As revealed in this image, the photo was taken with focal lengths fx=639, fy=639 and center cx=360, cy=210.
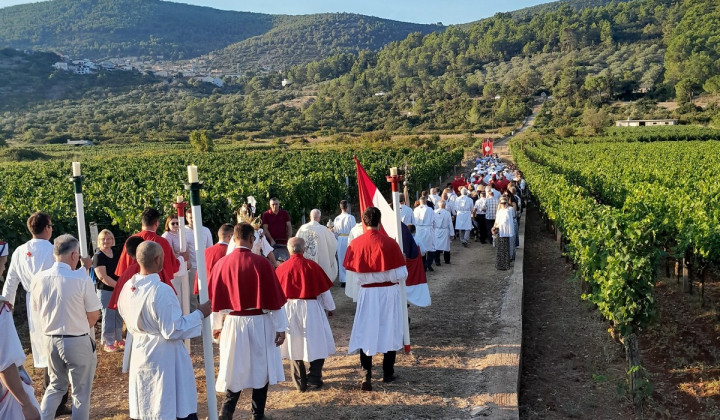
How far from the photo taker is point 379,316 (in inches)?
276

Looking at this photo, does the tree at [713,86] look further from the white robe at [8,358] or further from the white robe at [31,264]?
the white robe at [8,358]

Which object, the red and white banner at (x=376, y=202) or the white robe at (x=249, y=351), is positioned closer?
the white robe at (x=249, y=351)

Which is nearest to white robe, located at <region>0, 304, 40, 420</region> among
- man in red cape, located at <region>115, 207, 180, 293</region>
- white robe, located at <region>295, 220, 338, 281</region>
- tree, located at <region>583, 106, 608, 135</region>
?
man in red cape, located at <region>115, 207, 180, 293</region>

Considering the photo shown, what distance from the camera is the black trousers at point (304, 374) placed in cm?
690

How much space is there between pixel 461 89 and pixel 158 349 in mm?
142171

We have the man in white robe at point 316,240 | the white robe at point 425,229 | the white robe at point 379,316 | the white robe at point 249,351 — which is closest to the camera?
the white robe at point 249,351

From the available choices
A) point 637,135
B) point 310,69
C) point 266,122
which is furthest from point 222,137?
point 310,69

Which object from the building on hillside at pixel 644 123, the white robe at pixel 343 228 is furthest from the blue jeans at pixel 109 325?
the building on hillside at pixel 644 123

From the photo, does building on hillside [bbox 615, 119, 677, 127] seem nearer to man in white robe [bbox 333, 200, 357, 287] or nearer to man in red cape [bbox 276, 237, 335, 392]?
man in white robe [bbox 333, 200, 357, 287]

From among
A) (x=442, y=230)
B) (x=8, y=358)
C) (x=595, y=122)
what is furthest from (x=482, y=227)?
(x=595, y=122)

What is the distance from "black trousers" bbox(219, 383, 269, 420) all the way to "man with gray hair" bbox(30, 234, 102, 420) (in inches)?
46.9

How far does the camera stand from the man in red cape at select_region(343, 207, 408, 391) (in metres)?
6.88

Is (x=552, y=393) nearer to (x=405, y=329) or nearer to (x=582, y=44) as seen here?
(x=405, y=329)

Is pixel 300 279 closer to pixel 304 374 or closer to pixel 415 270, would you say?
pixel 304 374
